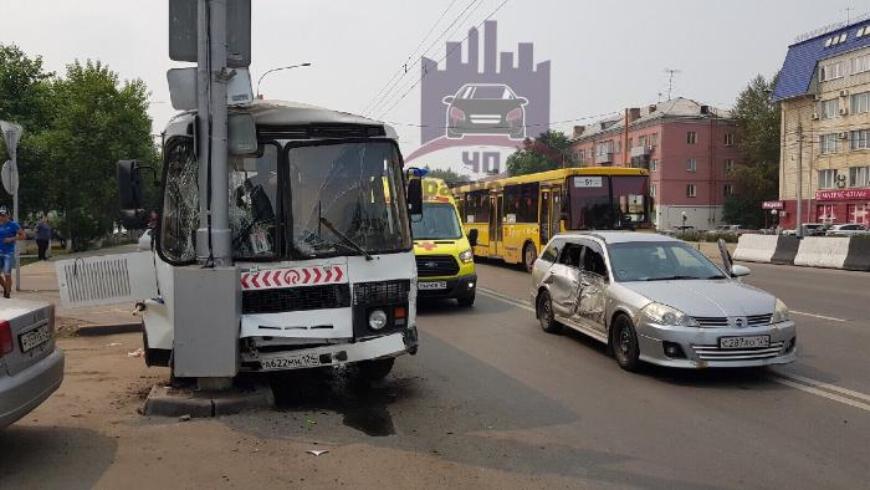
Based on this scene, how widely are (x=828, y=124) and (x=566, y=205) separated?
2132 inches

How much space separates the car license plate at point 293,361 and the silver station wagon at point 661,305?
11.3 feet

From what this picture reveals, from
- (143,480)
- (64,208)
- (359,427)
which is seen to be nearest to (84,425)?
(143,480)

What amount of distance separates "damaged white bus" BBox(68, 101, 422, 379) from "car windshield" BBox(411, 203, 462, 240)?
22.0ft

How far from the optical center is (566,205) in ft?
63.7

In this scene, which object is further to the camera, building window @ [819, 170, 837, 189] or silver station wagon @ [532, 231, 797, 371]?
building window @ [819, 170, 837, 189]

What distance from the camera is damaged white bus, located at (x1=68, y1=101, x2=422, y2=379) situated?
6.25 m

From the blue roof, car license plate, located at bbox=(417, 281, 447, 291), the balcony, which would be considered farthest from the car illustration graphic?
the balcony

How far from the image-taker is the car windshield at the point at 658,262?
859cm

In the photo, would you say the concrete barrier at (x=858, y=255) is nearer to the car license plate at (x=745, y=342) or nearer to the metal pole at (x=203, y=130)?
the car license plate at (x=745, y=342)

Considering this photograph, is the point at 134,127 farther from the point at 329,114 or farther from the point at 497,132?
the point at 329,114

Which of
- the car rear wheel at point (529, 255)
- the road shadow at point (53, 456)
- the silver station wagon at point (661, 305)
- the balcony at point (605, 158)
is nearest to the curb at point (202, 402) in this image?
the road shadow at point (53, 456)

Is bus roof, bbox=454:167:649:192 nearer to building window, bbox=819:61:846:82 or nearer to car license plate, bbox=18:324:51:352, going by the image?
car license plate, bbox=18:324:51:352

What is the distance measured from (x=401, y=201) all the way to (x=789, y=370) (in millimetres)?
4557

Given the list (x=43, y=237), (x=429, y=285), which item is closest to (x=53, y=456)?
(x=429, y=285)
